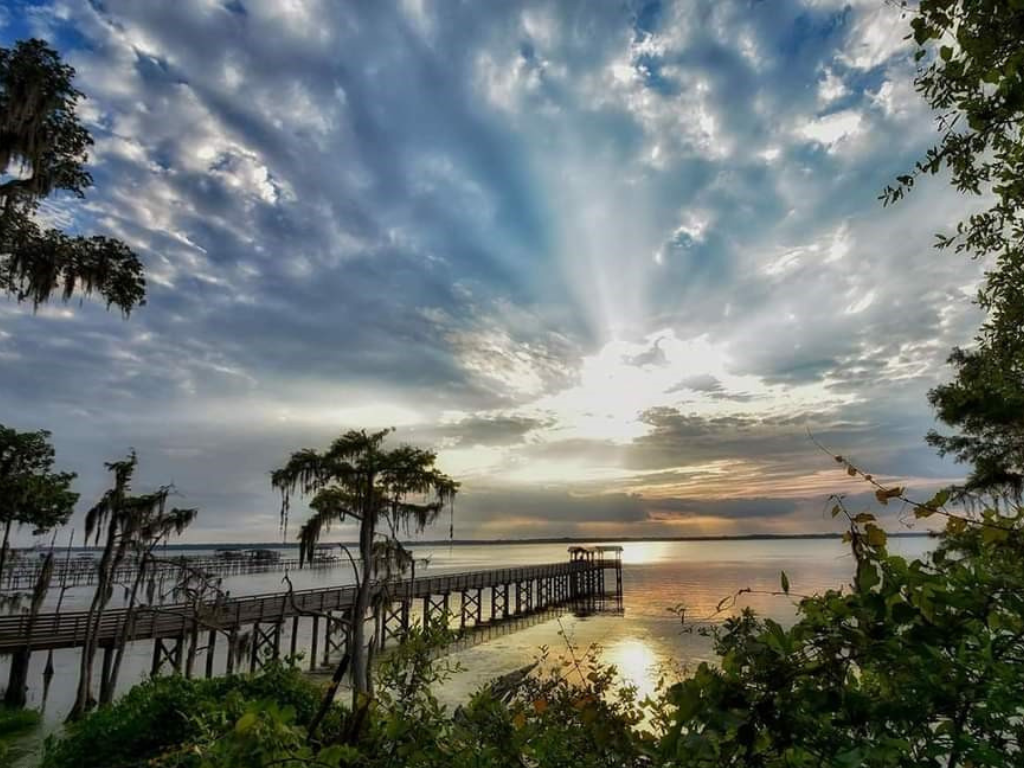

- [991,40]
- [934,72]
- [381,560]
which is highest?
[934,72]

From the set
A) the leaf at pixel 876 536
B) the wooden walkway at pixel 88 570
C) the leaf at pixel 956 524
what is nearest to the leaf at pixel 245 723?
the leaf at pixel 876 536

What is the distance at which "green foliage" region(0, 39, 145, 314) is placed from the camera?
9.30 m

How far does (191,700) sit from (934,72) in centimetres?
1278

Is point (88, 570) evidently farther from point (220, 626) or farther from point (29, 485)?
point (29, 485)

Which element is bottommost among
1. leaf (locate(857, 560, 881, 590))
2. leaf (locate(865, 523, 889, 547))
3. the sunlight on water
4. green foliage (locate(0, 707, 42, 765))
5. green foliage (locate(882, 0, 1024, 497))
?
the sunlight on water

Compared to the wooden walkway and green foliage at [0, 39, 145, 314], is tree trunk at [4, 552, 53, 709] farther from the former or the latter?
the wooden walkway

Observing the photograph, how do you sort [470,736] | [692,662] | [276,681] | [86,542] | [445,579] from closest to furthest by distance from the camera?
[470,736] < [276,681] < [86,542] < [692,662] < [445,579]

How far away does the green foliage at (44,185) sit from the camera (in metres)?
9.30

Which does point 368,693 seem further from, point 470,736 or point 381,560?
point 381,560

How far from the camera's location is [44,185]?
33.8ft

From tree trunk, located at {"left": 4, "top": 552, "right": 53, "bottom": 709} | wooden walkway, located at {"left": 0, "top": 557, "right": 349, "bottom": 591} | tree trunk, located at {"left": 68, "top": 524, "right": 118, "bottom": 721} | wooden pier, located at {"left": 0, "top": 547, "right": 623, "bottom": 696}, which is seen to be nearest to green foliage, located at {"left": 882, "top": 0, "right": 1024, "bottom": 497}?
wooden pier, located at {"left": 0, "top": 547, "right": 623, "bottom": 696}

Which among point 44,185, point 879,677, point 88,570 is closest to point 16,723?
point 44,185

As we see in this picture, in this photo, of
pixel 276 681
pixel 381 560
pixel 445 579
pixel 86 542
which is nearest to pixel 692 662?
pixel 381 560

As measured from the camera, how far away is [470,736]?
7.32ft
